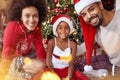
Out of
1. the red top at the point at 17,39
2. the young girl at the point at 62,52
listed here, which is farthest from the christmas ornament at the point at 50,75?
the red top at the point at 17,39

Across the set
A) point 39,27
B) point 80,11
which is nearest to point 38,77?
point 39,27

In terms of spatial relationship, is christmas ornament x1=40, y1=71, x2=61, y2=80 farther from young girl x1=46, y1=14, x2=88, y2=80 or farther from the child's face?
the child's face

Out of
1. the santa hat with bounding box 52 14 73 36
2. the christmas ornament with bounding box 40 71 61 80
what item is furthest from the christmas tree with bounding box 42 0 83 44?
the christmas ornament with bounding box 40 71 61 80

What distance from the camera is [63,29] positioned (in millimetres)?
1165

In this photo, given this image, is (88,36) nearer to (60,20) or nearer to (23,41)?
(60,20)

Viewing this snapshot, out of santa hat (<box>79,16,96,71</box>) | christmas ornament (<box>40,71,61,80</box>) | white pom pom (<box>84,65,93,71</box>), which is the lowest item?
christmas ornament (<box>40,71,61,80</box>)

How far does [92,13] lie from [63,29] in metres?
0.12

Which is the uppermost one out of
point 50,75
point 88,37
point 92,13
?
point 92,13

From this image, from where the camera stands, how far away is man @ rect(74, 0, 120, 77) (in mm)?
1164

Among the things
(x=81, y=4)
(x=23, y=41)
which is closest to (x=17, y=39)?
(x=23, y=41)

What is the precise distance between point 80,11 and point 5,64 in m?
0.34

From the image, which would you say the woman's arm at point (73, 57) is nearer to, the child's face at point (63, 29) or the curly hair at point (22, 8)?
the child's face at point (63, 29)

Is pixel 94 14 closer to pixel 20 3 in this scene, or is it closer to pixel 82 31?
pixel 82 31

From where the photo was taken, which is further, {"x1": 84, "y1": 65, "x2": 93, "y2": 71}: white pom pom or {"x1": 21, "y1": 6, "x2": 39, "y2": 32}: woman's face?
{"x1": 84, "y1": 65, "x2": 93, "y2": 71}: white pom pom
